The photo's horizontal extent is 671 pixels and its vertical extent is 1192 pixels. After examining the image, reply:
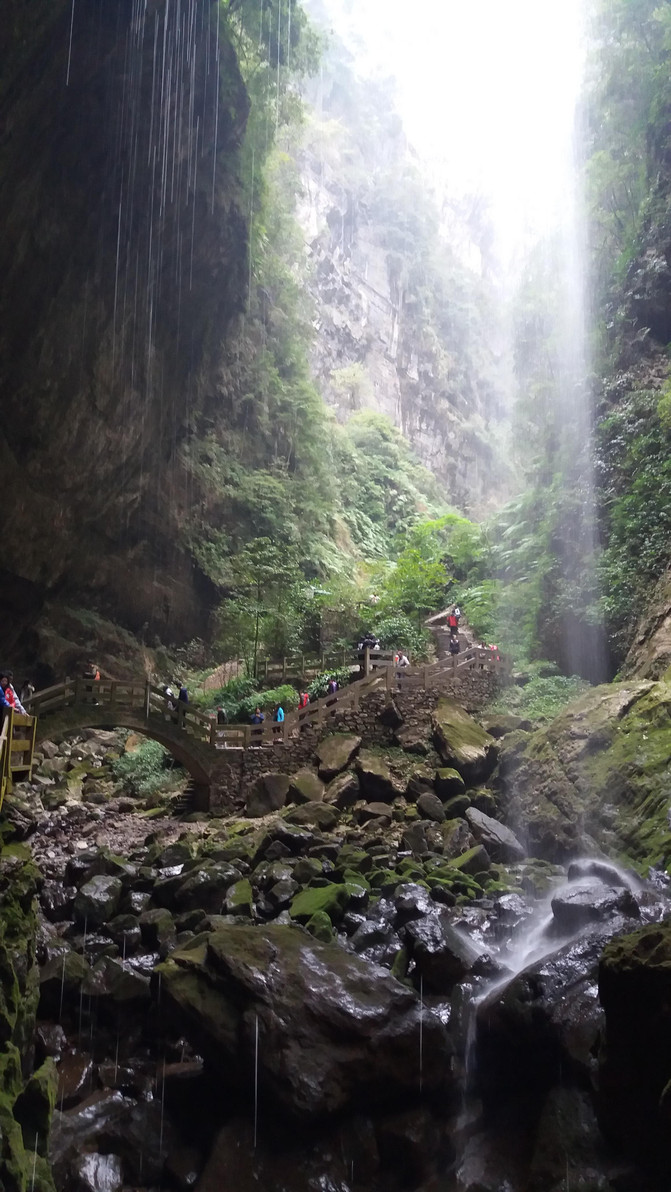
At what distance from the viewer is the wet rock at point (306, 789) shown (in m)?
17.0

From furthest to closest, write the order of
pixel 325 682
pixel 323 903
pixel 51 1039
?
pixel 325 682, pixel 323 903, pixel 51 1039

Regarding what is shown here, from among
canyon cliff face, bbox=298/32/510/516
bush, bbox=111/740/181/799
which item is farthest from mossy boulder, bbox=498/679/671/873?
canyon cliff face, bbox=298/32/510/516

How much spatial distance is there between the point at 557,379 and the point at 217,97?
49.6 ft

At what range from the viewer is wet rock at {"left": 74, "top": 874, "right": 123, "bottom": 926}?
11539 mm

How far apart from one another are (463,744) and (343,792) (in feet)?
10.4

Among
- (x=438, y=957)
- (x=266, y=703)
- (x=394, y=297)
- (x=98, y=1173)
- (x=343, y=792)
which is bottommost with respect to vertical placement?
(x=98, y=1173)

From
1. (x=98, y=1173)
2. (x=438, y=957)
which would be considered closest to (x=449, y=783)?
(x=438, y=957)

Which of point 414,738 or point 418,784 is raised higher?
point 414,738

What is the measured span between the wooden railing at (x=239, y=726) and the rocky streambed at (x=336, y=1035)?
5.33 m

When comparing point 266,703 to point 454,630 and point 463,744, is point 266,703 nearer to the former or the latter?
point 454,630

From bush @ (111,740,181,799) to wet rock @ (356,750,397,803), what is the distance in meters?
6.90

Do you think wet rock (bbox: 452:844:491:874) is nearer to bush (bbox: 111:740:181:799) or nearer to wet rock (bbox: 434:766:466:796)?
wet rock (bbox: 434:766:466:796)

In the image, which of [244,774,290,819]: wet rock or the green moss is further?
[244,774,290,819]: wet rock

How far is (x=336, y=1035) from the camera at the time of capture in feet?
23.7
